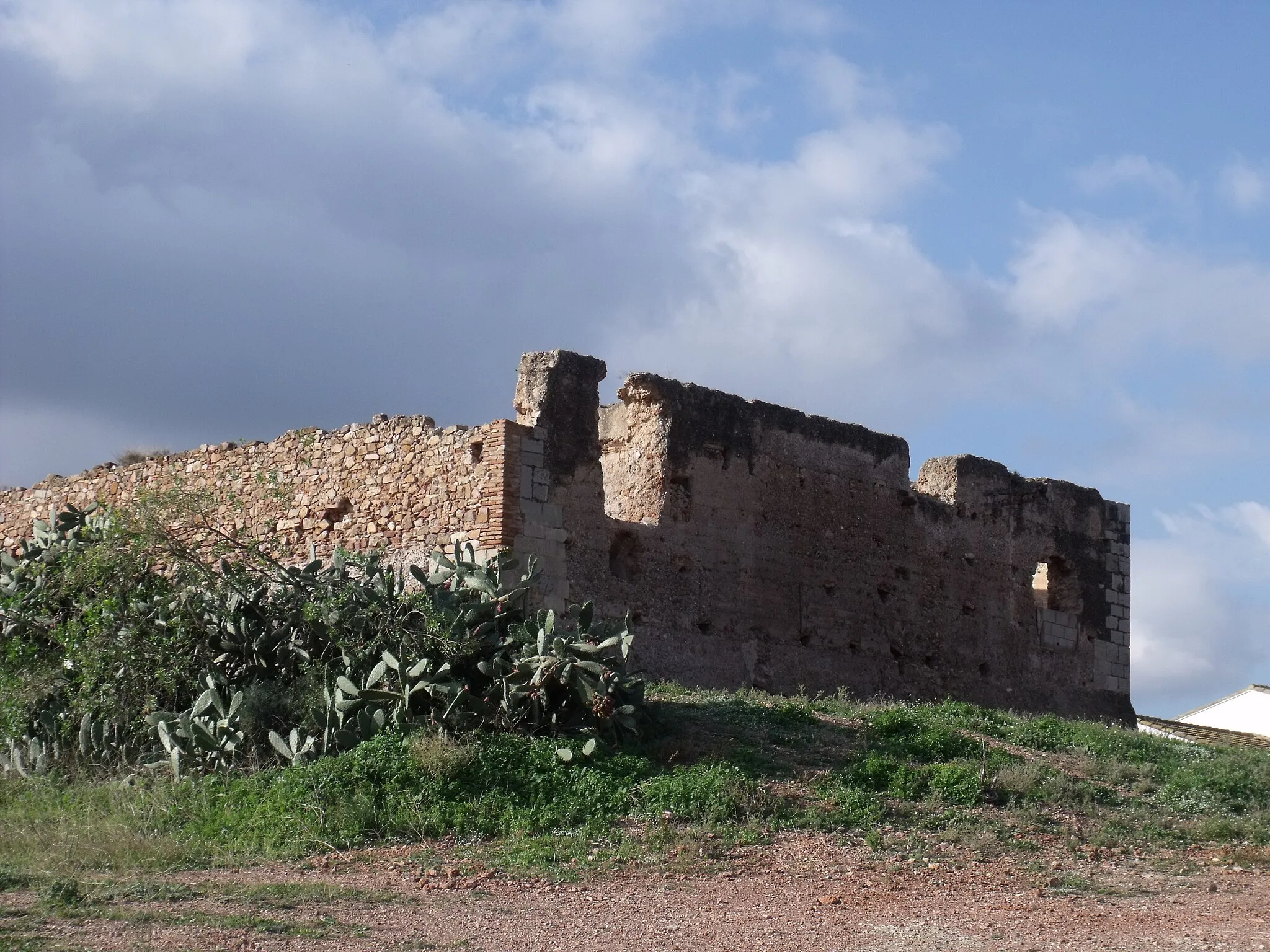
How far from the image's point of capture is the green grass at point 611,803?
29.2 ft

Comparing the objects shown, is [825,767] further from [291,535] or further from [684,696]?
[291,535]

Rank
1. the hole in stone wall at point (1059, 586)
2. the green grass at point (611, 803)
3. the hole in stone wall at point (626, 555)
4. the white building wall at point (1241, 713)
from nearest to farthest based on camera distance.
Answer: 1. the green grass at point (611, 803)
2. the hole in stone wall at point (626, 555)
3. the hole in stone wall at point (1059, 586)
4. the white building wall at point (1241, 713)

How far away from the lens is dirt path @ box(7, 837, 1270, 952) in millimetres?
7168

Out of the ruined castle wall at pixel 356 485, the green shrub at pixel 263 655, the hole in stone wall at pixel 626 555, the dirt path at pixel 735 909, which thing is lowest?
the dirt path at pixel 735 909

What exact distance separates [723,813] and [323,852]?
238 centimetres

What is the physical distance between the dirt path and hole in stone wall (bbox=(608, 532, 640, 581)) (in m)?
5.64

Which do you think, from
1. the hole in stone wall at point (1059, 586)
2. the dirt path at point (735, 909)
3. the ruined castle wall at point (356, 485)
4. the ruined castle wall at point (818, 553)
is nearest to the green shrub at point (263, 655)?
the ruined castle wall at point (356, 485)

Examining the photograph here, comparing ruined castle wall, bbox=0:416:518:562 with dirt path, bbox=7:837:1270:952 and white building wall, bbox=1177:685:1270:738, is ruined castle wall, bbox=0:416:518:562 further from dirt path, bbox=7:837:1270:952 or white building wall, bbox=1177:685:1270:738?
white building wall, bbox=1177:685:1270:738

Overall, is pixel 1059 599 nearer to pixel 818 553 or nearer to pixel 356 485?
pixel 818 553

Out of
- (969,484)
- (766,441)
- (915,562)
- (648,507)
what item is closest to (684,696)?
(648,507)

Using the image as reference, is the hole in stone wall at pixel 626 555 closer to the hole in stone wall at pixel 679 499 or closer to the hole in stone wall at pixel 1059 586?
the hole in stone wall at pixel 679 499

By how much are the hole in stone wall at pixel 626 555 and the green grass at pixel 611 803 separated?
3.46m

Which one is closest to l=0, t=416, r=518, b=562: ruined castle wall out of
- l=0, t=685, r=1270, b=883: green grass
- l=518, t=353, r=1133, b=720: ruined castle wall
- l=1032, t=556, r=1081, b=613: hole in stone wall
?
l=518, t=353, r=1133, b=720: ruined castle wall

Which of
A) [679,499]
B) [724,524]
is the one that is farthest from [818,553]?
[679,499]
